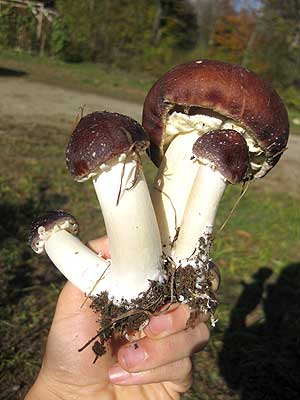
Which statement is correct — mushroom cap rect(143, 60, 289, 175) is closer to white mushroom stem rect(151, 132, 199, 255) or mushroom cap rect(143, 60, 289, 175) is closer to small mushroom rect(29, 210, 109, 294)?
white mushroom stem rect(151, 132, 199, 255)

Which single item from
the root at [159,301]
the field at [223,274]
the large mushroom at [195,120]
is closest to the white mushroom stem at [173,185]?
the large mushroom at [195,120]

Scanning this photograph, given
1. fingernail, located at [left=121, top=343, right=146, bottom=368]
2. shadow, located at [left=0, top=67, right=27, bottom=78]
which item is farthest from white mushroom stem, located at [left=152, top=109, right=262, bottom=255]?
shadow, located at [left=0, top=67, right=27, bottom=78]

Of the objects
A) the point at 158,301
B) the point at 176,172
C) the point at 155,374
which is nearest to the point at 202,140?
the point at 176,172

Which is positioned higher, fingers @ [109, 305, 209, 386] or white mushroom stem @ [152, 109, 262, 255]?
white mushroom stem @ [152, 109, 262, 255]

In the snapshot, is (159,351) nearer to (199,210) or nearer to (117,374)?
(117,374)

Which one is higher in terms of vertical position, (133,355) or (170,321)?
(170,321)

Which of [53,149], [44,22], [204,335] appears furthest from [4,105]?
[44,22]
